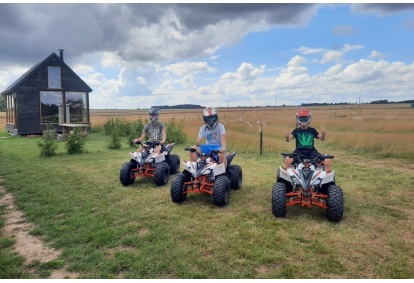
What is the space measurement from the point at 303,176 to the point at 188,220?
189 centimetres

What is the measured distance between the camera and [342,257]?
3834mm

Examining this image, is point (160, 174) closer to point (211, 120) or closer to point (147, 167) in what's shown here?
point (147, 167)

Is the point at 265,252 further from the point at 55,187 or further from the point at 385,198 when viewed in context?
the point at 55,187

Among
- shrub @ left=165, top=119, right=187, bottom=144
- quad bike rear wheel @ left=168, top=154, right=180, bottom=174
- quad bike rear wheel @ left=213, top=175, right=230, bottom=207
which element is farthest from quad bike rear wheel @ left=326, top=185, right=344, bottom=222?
shrub @ left=165, top=119, right=187, bottom=144

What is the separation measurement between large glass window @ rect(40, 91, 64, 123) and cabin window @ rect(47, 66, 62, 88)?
0.48 m

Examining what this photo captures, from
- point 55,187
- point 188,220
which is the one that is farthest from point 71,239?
point 55,187

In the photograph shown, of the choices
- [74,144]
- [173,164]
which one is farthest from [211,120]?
[74,144]

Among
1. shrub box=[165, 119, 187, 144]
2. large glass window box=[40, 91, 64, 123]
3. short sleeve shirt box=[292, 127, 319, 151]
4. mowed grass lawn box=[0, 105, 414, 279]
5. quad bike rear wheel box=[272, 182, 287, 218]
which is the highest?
large glass window box=[40, 91, 64, 123]

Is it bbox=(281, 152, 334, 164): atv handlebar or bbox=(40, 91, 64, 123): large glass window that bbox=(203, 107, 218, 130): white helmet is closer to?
bbox=(281, 152, 334, 164): atv handlebar

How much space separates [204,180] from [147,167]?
6.81 ft

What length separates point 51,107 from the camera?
800 inches

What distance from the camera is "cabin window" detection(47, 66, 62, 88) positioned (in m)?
20.1

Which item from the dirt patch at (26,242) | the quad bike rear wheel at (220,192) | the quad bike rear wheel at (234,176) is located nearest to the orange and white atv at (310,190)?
the quad bike rear wheel at (220,192)

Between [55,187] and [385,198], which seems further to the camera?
[55,187]
